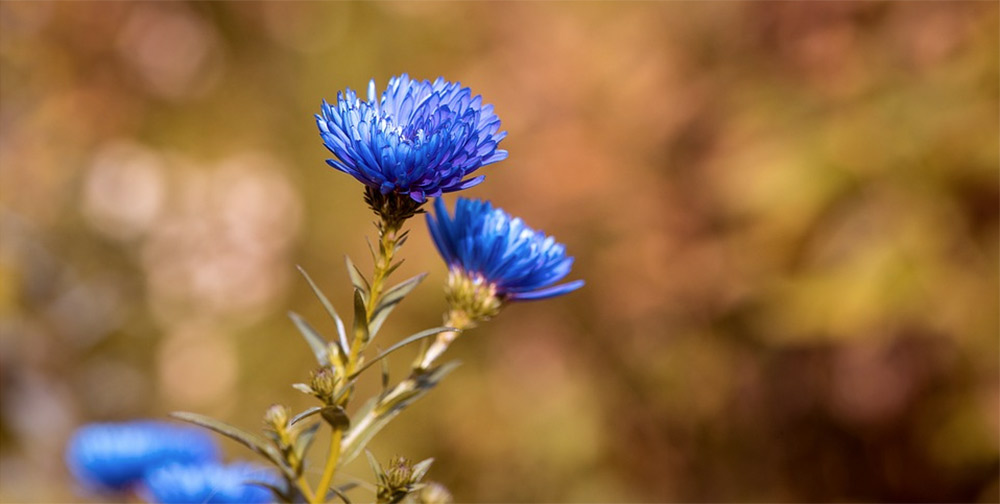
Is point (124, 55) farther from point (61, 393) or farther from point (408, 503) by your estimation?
point (408, 503)

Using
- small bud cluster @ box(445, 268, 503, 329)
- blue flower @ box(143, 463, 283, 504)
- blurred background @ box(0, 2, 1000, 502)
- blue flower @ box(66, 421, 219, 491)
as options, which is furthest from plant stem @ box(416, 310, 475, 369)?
blurred background @ box(0, 2, 1000, 502)

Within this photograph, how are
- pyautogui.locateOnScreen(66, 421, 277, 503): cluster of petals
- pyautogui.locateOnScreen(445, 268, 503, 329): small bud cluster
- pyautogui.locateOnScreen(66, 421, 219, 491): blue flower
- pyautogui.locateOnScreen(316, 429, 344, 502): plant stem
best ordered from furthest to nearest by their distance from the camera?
pyautogui.locateOnScreen(66, 421, 219, 491): blue flower < pyautogui.locateOnScreen(66, 421, 277, 503): cluster of petals < pyautogui.locateOnScreen(445, 268, 503, 329): small bud cluster < pyautogui.locateOnScreen(316, 429, 344, 502): plant stem

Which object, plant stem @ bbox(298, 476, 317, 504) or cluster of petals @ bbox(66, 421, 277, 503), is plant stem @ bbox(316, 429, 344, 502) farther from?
cluster of petals @ bbox(66, 421, 277, 503)

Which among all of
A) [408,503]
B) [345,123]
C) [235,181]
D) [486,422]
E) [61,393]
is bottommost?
[408,503]

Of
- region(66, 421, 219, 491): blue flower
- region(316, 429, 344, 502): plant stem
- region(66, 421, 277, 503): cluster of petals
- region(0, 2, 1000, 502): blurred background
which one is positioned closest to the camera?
region(316, 429, 344, 502): plant stem

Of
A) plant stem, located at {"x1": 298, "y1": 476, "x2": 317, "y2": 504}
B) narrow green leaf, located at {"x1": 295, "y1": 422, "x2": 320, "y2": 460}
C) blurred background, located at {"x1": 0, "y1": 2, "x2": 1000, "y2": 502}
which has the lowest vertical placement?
plant stem, located at {"x1": 298, "y1": 476, "x2": 317, "y2": 504}

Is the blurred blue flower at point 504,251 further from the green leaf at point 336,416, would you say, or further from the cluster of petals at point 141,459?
the cluster of petals at point 141,459

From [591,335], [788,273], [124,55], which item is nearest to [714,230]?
[788,273]

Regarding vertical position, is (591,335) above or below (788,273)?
above
